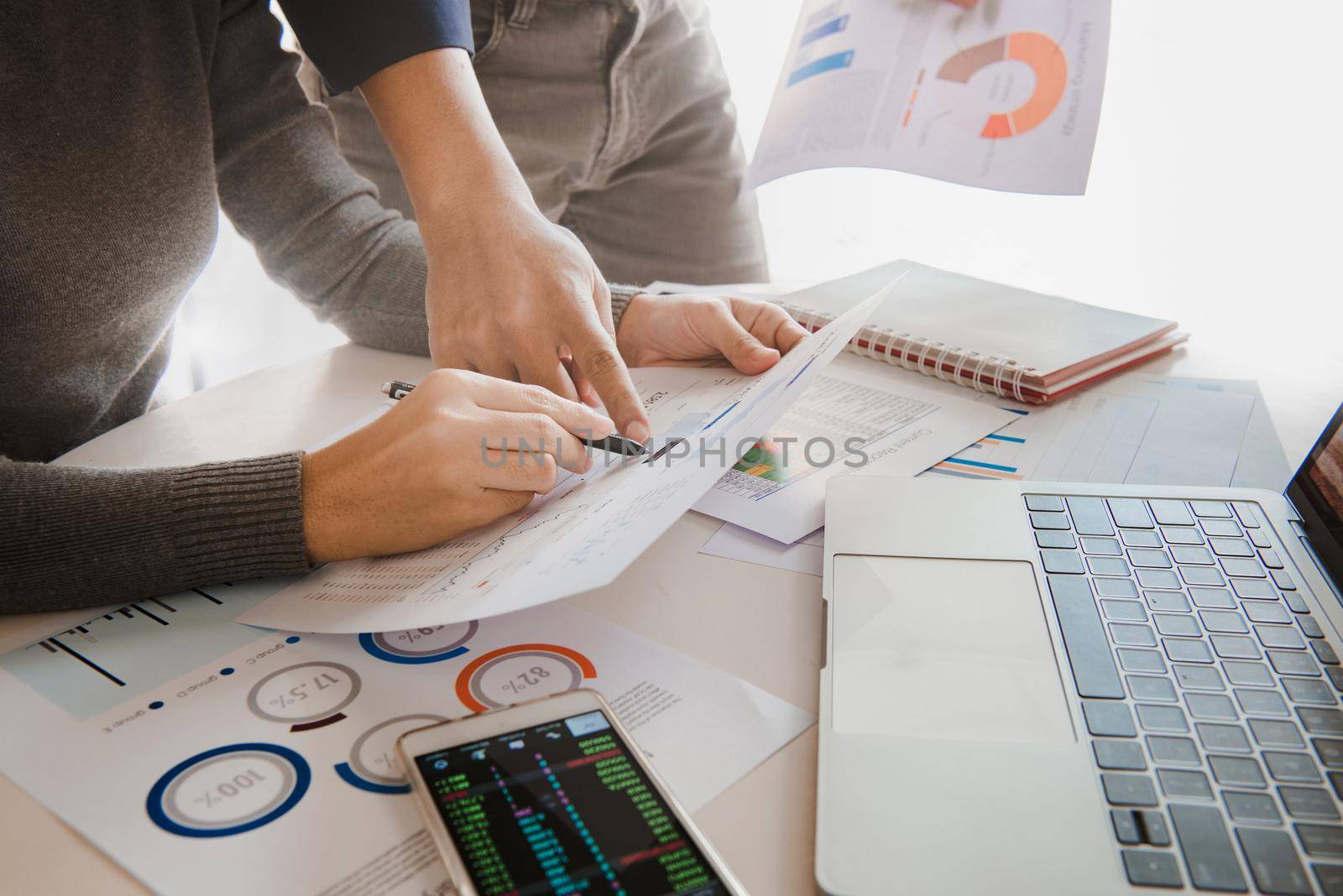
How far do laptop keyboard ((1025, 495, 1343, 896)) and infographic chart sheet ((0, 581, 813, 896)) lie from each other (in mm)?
146

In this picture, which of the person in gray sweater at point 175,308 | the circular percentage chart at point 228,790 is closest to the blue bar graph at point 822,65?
the person in gray sweater at point 175,308

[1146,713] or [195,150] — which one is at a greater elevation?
[195,150]

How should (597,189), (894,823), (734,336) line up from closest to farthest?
(894,823)
(734,336)
(597,189)

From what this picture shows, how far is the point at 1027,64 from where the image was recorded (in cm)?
87

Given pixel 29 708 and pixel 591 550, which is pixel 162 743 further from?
pixel 591 550

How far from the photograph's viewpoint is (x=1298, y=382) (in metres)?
0.82

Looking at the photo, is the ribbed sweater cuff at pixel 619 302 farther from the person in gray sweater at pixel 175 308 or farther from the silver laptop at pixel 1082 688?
the silver laptop at pixel 1082 688

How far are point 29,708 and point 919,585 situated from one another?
17.9 inches

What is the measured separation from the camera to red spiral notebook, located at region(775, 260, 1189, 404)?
777mm

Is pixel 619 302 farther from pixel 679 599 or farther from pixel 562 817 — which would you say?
pixel 562 817

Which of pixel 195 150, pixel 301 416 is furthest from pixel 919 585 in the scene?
pixel 195 150

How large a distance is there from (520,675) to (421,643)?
0.21 ft

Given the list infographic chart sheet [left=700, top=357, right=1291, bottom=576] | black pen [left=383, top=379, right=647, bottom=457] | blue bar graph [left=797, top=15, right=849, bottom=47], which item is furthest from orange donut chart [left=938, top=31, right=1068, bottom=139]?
black pen [left=383, top=379, right=647, bottom=457]

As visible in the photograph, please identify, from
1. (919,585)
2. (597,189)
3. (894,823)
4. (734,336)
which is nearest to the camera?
(894,823)
